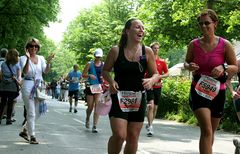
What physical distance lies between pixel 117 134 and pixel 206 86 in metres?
1.24

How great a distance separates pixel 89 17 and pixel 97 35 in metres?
12.9

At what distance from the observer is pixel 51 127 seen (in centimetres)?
1320

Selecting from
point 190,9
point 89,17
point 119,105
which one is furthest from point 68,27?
point 119,105

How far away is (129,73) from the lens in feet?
18.5

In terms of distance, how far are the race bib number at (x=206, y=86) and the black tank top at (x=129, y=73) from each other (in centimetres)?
76

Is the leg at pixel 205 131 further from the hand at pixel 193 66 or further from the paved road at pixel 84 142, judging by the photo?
the paved road at pixel 84 142

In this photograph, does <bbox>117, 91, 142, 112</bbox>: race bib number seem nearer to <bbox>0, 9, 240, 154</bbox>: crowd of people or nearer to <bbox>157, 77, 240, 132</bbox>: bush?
<bbox>0, 9, 240, 154</bbox>: crowd of people

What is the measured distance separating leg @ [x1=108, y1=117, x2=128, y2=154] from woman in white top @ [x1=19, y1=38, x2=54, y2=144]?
152 inches

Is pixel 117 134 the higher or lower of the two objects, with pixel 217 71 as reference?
lower

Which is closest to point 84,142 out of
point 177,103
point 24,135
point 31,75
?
point 24,135

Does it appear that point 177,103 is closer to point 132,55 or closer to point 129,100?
point 132,55

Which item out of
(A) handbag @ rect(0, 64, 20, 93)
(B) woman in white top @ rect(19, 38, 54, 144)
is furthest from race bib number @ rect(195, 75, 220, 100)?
(A) handbag @ rect(0, 64, 20, 93)

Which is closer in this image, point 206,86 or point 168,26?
point 206,86

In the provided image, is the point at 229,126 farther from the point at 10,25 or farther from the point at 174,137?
the point at 10,25
